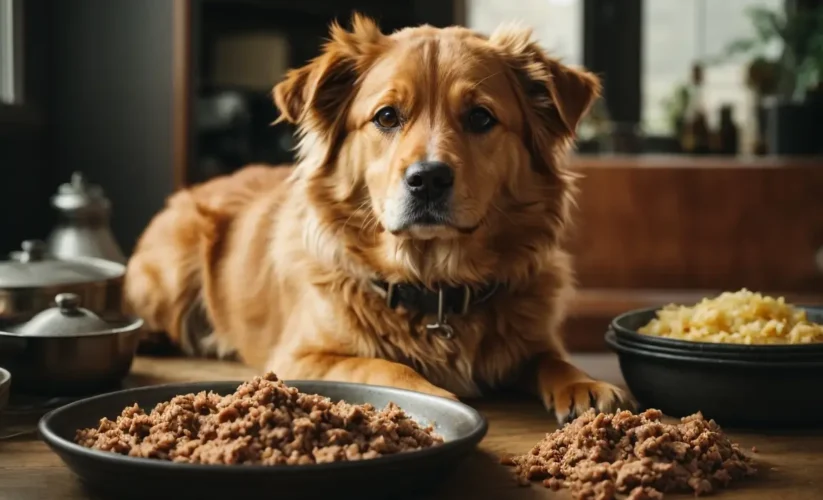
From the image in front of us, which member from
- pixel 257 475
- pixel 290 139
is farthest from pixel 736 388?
pixel 290 139

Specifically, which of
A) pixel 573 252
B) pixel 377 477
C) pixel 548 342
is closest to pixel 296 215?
pixel 548 342

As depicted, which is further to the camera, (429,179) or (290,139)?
(290,139)

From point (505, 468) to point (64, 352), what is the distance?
2.79ft

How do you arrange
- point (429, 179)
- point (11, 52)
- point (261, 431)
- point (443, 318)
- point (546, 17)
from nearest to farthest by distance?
point (261, 431) < point (429, 179) < point (443, 318) < point (11, 52) < point (546, 17)

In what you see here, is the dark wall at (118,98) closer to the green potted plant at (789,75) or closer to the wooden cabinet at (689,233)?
the wooden cabinet at (689,233)

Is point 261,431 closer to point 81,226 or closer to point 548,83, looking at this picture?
point 548,83

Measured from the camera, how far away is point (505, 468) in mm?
1485

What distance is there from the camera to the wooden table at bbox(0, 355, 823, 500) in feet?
4.47

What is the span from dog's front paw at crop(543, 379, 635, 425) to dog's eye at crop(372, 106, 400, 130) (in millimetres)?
619

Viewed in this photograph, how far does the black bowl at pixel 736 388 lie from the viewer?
1616 mm

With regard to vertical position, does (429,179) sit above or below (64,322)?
above

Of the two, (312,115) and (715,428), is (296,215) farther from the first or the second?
(715,428)

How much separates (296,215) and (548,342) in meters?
0.64

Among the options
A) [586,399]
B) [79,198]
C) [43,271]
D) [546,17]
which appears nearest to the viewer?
[586,399]
